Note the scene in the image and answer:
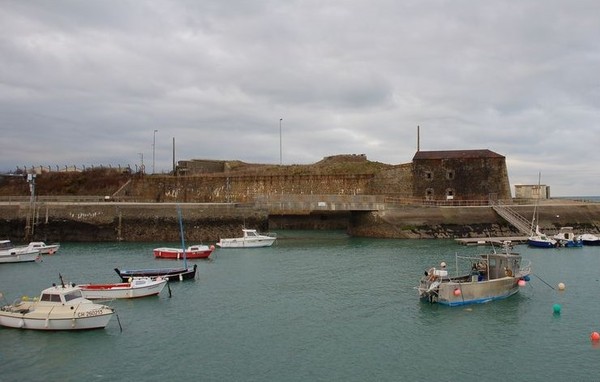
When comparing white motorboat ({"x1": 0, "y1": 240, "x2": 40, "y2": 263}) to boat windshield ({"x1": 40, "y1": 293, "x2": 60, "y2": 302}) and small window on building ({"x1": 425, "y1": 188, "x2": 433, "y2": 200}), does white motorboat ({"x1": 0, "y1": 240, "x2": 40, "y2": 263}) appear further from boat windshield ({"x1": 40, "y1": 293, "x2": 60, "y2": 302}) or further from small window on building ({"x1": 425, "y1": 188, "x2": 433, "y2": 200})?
small window on building ({"x1": 425, "y1": 188, "x2": 433, "y2": 200})

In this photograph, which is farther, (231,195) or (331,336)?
(231,195)

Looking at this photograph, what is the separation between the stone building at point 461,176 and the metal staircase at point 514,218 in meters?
3.57

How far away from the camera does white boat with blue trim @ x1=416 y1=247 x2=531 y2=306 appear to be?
25.3m

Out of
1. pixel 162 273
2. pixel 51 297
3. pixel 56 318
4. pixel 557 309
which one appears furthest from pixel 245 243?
pixel 557 309

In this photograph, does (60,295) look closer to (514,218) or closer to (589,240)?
(514,218)

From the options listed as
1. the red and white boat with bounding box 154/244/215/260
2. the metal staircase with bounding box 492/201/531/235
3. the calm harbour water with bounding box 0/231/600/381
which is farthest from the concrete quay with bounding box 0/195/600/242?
the calm harbour water with bounding box 0/231/600/381

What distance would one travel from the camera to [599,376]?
1684 centimetres

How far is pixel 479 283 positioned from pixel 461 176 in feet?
112

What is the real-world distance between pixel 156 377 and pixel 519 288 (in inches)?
802

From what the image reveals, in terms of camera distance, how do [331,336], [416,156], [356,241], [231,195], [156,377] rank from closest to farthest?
[156,377]
[331,336]
[356,241]
[416,156]
[231,195]

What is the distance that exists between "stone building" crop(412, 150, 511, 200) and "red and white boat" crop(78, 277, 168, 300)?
126 feet

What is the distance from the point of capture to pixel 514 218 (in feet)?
171

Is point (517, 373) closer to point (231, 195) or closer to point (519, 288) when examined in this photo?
point (519, 288)

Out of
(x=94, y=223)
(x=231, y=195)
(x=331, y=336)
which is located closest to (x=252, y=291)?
(x=331, y=336)
